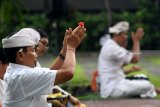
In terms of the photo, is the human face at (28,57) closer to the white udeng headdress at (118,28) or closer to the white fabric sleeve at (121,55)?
the white fabric sleeve at (121,55)

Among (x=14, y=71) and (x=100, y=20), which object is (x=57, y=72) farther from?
(x=100, y=20)

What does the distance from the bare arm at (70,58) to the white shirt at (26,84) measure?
0.05 meters

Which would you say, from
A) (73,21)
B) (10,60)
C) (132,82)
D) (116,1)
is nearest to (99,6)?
(116,1)

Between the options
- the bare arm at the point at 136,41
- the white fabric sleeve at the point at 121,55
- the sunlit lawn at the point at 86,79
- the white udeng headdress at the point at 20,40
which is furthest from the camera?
the sunlit lawn at the point at 86,79

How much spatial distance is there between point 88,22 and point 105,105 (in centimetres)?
1249

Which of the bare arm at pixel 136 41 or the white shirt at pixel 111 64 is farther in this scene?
the white shirt at pixel 111 64

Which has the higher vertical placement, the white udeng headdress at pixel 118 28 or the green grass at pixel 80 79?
the white udeng headdress at pixel 118 28

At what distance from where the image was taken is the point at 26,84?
408 centimetres

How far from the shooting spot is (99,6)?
73.9ft

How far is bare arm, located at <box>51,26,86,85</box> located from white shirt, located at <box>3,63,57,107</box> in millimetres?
55

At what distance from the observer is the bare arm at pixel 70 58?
4.01m

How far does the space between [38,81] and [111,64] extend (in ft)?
16.1

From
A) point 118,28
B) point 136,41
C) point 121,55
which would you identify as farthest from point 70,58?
point 118,28

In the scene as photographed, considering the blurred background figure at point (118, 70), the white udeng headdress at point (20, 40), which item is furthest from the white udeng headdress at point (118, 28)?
the white udeng headdress at point (20, 40)
